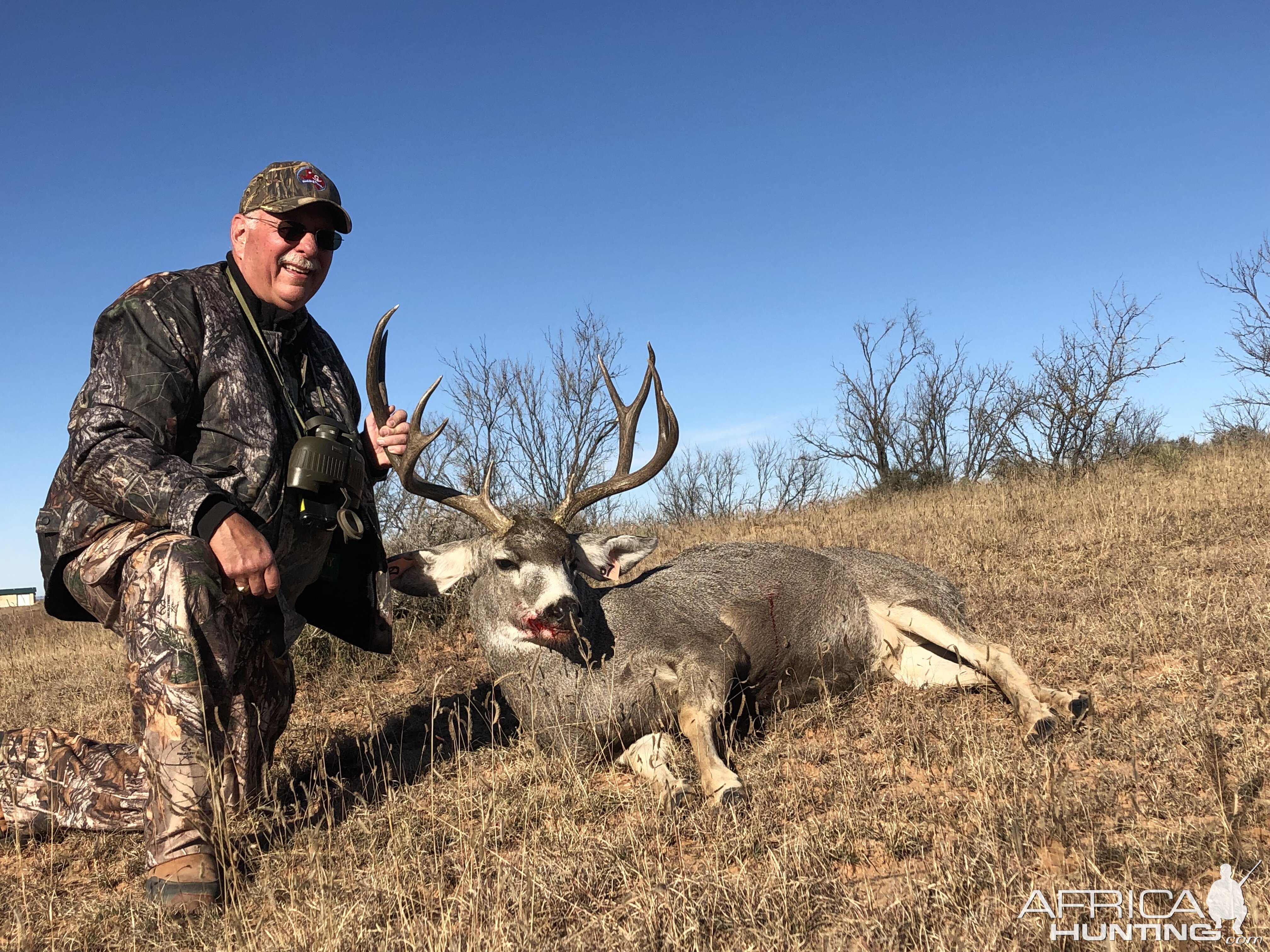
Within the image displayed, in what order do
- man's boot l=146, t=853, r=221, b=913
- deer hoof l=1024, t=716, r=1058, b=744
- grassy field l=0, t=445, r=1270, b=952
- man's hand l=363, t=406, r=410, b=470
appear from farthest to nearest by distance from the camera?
man's hand l=363, t=406, r=410, b=470 < deer hoof l=1024, t=716, r=1058, b=744 < man's boot l=146, t=853, r=221, b=913 < grassy field l=0, t=445, r=1270, b=952

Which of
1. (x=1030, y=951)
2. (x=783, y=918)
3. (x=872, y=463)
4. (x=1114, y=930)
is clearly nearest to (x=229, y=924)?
(x=783, y=918)

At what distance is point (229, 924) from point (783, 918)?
5.37 feet

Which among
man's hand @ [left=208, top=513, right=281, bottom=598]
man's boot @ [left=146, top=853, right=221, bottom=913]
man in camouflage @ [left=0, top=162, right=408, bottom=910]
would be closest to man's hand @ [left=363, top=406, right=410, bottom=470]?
man in camouflage @ [left=0, top=162, right=408, bottom=910]

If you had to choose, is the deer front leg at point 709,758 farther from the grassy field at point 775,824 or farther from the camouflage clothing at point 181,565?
the camouflage clothing at point 181,565

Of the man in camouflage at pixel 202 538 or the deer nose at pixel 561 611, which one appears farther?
the deer nose at pixel 561 611

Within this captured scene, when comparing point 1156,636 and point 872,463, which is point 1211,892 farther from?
point 872,463

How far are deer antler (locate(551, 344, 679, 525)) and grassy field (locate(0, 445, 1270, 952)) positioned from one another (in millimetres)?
1188

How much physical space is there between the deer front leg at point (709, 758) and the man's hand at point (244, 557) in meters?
1.86

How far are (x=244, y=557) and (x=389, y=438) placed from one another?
4.55 feet

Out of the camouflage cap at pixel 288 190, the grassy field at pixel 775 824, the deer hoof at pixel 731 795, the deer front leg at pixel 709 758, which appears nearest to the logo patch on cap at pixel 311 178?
the camouflage cap at pixel 288 190

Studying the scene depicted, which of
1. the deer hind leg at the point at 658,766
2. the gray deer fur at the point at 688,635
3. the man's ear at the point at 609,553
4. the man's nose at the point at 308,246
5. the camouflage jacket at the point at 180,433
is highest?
the man's nose at the point at 308,246

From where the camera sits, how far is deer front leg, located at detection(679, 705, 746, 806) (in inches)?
137

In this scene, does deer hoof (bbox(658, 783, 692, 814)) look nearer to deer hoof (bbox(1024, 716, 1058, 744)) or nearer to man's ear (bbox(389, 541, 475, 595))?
deer hoof (bbox(1024, 716, 1058, 744))

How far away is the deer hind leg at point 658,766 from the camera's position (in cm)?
354
